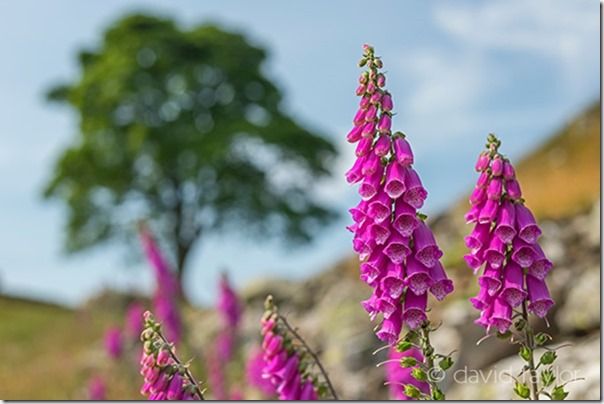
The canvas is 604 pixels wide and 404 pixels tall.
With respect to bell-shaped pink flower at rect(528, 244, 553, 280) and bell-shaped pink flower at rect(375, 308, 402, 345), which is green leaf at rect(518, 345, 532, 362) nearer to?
bell-shaped pink flower at rect(528, 244, 553, 280)

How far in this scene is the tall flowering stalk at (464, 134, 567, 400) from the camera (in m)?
2.72

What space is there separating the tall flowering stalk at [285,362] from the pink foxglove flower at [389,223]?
747 millimetres

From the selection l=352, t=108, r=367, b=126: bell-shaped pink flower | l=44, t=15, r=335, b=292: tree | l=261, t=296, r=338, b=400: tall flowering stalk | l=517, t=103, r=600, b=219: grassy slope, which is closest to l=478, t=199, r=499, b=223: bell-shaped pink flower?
l=352, t=108, r=367, b=126: bell-shaped pink flower

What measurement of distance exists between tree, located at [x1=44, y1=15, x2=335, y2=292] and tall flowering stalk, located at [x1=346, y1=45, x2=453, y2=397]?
24.9 m

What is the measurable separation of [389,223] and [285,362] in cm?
103

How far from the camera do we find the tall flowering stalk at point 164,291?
922 cm

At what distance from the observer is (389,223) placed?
8.70 feet

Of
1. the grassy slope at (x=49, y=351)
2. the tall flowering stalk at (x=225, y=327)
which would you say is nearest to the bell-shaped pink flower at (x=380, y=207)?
the tall flowering stalk at (x=225, y=327)

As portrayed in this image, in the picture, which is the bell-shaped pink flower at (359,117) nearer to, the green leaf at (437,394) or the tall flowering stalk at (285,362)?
the green leaf at (437,394)

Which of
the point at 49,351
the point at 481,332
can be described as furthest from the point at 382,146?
the point at 49,351

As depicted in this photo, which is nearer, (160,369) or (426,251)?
(426,251)

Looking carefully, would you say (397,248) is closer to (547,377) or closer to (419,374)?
(419,374)

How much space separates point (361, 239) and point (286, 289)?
1419cm

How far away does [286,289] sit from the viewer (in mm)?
16797
